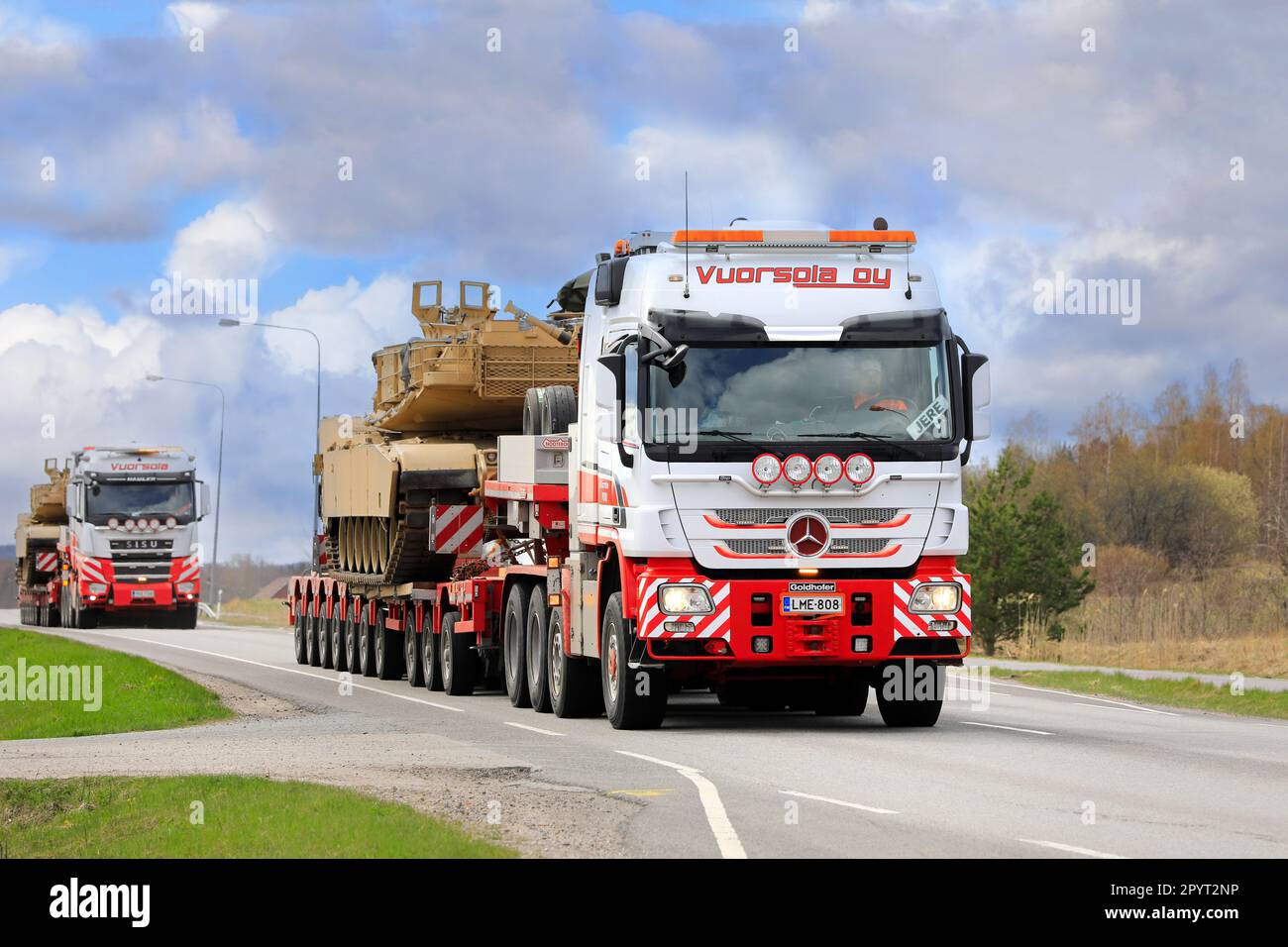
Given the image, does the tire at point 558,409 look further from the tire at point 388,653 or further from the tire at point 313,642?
the tire at point 313,642

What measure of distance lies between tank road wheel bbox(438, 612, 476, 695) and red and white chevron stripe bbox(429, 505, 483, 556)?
0.94m

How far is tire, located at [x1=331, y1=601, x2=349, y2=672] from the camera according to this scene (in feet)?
108

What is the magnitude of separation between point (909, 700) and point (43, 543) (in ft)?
149

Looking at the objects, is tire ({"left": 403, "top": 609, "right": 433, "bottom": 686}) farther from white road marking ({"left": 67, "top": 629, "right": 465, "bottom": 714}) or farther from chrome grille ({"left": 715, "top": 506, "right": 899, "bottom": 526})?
chrome grille ({"left": 715, "top": 506, "right": 899, "bottom": 526})

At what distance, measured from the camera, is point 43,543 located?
58.9 metres

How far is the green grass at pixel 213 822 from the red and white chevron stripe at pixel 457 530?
11.4 metres

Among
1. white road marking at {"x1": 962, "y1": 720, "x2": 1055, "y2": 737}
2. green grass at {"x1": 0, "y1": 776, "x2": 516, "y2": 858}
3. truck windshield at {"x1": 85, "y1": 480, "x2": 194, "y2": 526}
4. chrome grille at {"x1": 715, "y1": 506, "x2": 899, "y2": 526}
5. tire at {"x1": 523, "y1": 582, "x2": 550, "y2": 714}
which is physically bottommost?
green grass at {"x1": 0, "y1": 776, "x2": 516, "y2": 858}

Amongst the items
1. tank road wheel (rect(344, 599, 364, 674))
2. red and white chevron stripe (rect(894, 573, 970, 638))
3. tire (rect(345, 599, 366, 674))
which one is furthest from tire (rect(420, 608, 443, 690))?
red and white chevron stripe (rect(894, 573, 970, 638))

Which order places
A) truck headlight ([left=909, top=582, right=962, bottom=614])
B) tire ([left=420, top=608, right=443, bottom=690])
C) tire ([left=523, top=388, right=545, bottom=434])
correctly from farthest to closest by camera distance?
1. tire ([left=420, top=608, right=443, bottom=690])
2. tire ([left=523, top=388, right=545, bottom=434])
3. truck headlight ([left=909, top=582, right=962, bottom=614])

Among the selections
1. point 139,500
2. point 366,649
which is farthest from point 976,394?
point 139,500

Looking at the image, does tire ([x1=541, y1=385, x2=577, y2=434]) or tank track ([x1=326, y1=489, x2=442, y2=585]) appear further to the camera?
tank track ([x1=326, y1=489, x2=442, y2=585])

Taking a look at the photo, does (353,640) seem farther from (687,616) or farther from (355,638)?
(687,616)
